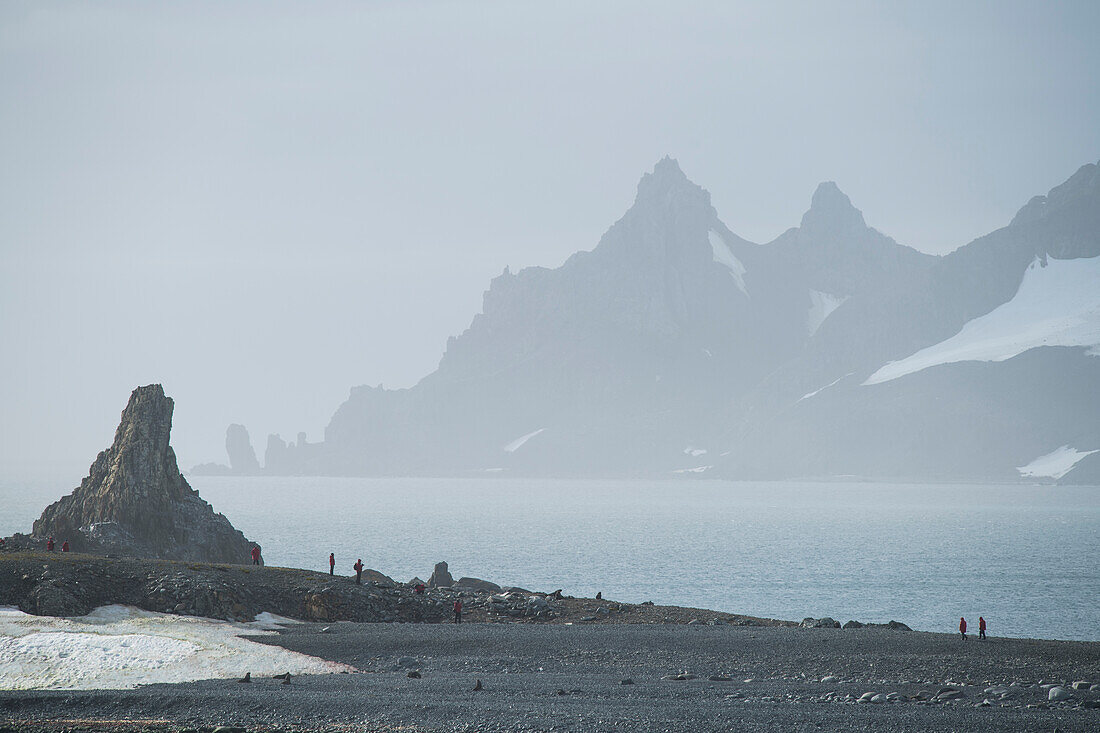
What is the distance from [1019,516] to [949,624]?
156 meters

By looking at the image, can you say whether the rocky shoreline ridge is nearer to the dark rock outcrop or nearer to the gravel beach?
the gravel beach

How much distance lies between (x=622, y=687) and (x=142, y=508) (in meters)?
43.8

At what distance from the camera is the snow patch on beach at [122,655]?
109ft

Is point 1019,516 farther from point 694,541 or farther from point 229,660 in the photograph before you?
point 229,660

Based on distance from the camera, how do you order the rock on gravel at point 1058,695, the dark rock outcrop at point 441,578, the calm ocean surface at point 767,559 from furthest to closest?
the calm ocean surface at point 767,559
the dark rock outcrop at point 441,578
the rock on gravel at point 1058,695

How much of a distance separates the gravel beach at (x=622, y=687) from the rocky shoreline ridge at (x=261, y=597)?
4199mm

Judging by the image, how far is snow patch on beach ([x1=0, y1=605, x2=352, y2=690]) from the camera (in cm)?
3328

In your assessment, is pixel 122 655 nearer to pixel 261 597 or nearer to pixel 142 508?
pixel 261 597

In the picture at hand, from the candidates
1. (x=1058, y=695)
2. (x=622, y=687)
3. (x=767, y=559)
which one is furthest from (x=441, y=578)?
(x=767, y=559)

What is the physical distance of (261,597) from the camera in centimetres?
4741

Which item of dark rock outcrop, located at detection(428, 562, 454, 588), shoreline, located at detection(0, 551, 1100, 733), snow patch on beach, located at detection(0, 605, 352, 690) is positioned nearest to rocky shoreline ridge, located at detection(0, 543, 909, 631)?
shoreline, located at detection(0, 551, 1100, 733)

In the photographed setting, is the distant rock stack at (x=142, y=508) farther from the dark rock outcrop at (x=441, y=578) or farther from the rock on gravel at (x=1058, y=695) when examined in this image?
the rock on gravel at (x=1058, y=695)

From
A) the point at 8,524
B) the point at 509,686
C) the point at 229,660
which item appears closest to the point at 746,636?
the point at 509,686

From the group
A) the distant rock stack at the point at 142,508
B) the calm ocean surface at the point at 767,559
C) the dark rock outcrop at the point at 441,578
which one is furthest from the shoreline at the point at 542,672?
the calm ocean surface at the point at 767,559
